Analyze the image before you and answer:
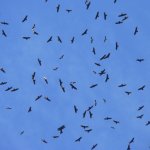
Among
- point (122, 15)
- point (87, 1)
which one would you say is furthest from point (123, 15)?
point (87, 1)

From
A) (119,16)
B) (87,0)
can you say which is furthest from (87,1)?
(119,16)

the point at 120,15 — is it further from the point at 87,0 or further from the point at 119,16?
the point at 87,0

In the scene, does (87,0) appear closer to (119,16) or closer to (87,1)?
(87,1)

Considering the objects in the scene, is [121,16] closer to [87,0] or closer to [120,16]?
[120,16]

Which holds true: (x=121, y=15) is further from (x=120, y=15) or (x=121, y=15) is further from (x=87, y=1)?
(x=87, y=1)

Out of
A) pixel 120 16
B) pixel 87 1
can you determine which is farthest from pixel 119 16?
pixel 87 1
